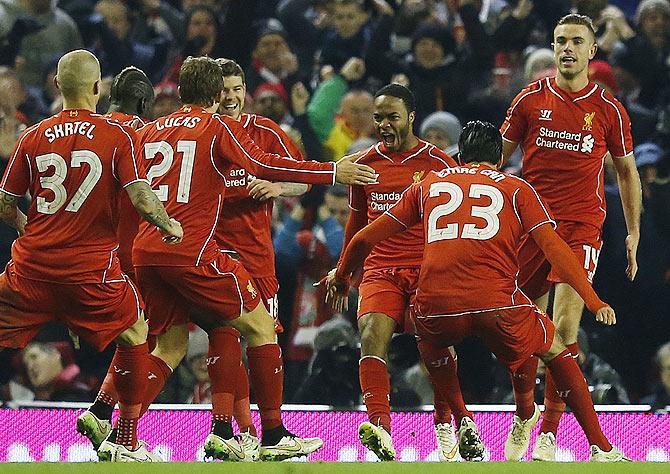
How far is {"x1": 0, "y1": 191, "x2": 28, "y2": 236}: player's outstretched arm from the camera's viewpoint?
5.94 meters

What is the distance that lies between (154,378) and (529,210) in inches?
80.5

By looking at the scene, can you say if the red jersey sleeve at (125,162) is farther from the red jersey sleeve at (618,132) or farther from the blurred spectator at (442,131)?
the blurred spectator at (442,131)

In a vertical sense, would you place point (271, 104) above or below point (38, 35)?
below

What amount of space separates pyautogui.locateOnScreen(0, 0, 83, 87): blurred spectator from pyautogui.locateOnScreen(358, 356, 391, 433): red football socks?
5.15 metres

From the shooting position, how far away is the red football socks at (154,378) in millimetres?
6398

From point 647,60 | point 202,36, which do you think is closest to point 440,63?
point 647,60

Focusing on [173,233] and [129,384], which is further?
[129,384]

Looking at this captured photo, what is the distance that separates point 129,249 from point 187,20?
4.18m

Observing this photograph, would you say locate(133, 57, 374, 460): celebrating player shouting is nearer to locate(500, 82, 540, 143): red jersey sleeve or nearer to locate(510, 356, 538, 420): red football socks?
locate(510, 356, 538, 420): red football socks

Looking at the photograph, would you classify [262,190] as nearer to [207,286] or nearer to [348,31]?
[207,286]

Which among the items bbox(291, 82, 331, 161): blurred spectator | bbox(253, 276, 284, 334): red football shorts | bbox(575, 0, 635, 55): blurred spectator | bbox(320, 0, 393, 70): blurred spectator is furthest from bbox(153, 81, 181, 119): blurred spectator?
bbox(575, 0, 635, 55): blurred spectator

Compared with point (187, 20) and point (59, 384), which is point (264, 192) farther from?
point (187, 20)

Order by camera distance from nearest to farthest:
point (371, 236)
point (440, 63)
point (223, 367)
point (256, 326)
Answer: point (371, 236) < point (256, 326) < point (223, 367) < point (440, 63)

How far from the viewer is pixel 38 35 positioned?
1059 centimetres
